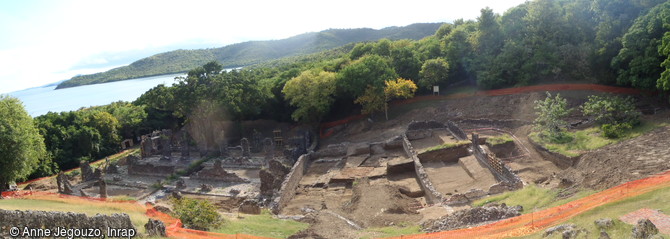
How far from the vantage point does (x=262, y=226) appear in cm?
1598

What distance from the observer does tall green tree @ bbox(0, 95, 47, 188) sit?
72.2 ft

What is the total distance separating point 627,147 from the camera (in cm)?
1927

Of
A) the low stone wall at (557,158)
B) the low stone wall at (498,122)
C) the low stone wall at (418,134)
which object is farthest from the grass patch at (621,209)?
the low stone wall at (418,134)

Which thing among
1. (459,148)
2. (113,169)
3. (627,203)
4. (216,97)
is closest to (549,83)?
(459,148)

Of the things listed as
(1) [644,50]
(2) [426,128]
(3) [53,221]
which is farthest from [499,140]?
(3) [53,221]

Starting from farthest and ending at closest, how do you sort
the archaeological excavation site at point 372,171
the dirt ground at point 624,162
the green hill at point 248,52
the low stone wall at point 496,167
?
the green hill at point 248,52
the low stone wall at point 496,167
the archaeological excavation site at point 372,171
the dirt ground at point 624,162

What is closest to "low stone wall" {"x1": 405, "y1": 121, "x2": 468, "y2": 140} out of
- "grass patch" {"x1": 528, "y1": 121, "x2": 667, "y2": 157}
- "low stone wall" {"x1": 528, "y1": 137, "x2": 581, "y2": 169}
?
"low stone wall" {"x1": 528, "y1": 137, "x2": 581, "y2": 169}

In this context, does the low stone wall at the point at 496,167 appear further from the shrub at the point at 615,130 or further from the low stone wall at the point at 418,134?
the low stone wall at the point at 418,134

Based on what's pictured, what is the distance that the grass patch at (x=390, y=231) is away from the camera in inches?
567

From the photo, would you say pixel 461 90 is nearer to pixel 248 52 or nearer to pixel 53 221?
pixel 53 221

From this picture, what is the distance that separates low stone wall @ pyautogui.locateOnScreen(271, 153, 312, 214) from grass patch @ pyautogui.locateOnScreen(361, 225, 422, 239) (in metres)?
6.22

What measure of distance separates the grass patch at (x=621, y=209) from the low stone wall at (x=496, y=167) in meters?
6.75

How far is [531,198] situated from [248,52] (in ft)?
309

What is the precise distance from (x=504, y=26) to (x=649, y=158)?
21384 millimetres
